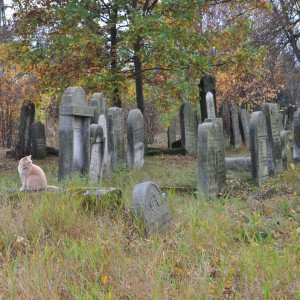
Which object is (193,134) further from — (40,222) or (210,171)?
(40,222)

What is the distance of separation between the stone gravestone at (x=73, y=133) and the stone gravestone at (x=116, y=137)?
5.33 ft

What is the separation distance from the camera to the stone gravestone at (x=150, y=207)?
4.45 meters

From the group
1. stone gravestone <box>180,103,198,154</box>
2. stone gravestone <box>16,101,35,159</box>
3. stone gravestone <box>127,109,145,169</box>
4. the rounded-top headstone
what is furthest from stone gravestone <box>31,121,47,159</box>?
the rounded-top headstone

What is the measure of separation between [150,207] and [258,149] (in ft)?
13.3

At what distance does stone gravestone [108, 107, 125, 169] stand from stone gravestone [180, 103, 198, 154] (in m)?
2.78

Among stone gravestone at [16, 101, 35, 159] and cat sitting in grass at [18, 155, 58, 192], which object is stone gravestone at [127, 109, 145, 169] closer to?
stone gravestone at [16, 101, 35, 159]

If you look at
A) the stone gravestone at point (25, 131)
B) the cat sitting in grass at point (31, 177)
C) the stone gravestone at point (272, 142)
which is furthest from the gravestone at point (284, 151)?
the stone gravestone at point (25, 131)

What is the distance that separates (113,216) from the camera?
185 inches

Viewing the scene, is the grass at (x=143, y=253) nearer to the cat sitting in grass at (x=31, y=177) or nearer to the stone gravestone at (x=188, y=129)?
the cat sitting in grass at (x=31, y=177)

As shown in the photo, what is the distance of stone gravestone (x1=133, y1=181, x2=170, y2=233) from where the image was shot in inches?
175

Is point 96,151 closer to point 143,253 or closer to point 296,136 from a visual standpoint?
point 296,136

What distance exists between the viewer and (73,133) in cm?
838

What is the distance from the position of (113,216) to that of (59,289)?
1690 mm

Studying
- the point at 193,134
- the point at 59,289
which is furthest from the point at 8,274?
the point at 193,134
